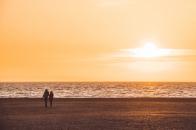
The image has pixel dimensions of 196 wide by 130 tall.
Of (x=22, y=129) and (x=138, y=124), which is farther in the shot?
(x=138, y=124)

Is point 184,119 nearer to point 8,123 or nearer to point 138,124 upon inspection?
point 138,124

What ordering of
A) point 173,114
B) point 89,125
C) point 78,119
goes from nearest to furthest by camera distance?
point 89,125, point 78,119, point 173,114

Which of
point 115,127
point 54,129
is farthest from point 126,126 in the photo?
point 54,129

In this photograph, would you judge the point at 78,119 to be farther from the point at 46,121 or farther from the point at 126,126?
the point at 126,126

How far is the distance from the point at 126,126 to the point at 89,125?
7.10 feet

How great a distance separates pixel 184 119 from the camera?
38.2 meters

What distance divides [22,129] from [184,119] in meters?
11.5

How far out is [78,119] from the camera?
124ft

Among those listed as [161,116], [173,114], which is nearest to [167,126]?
[161,116]

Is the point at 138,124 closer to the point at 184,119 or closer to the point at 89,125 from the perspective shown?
the point at 89,125

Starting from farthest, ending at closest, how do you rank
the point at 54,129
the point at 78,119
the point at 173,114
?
the point at 173,114 < the point at 78,119 < the point at 54,129

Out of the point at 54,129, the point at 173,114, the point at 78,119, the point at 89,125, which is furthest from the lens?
the point at 173,114

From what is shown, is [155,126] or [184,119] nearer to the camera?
[155,126]

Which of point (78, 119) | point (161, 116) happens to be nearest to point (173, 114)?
point (161, 116)
